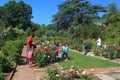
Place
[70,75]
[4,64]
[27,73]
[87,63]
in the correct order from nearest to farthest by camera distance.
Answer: [70,75] → [4,64] → [27,73] → [87,63]

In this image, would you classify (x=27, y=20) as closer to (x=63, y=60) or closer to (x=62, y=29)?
(x=62, y=29)

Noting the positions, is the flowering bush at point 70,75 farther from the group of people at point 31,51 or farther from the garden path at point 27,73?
the group of people at point 31,51

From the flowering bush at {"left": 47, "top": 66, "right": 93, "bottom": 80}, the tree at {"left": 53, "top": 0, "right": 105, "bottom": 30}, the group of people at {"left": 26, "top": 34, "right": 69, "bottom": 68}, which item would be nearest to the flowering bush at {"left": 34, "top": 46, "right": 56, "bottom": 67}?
the group of people at {"left": 26, "top": 34, "right": 69, "bottom": 68}

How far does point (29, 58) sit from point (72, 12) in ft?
169

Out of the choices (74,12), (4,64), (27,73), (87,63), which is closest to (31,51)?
(27,73)

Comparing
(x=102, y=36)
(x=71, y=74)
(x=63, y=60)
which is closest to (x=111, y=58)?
(x=63, y=60)

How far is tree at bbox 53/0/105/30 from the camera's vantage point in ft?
216

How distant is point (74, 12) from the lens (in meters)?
68.0

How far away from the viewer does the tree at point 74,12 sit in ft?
216

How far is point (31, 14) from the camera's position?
89125 mm

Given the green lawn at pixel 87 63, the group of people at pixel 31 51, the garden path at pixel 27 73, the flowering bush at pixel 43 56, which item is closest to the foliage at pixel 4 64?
the garden path at pixel 27 73

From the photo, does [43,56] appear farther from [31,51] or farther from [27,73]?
[27,73]

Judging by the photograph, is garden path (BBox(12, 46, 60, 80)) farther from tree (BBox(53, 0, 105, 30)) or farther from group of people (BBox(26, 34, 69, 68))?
tree (BBox(53, 0, 105, 30))

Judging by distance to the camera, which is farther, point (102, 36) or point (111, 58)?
point (102, 36)
